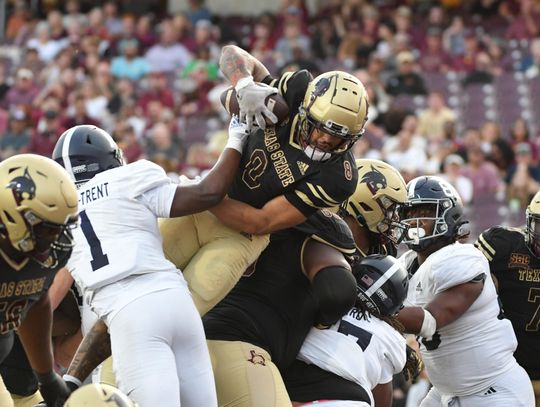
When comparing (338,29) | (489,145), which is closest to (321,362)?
(489,145)

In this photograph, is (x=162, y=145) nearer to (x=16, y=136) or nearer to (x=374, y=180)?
(x=16, y=136)

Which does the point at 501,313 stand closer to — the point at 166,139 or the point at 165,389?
the point at 165,389

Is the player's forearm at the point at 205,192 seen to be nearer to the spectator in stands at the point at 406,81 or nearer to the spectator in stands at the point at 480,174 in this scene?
the spectator in stands at the point at 480,174

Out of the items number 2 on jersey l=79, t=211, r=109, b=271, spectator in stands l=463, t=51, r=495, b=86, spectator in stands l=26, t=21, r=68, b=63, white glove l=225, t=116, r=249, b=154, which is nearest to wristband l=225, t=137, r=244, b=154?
white glove l=225, t=116, r=249, b=154

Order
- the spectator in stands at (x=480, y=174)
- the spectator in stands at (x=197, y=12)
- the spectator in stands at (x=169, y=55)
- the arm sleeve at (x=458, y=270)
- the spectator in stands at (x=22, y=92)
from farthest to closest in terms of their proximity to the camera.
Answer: the spectator in stands at (x=197, y=12) → the spectator in stands at (x=169, y=55) → the spectator in stands at (x=22, y=92) → the spectator in stands at (x=480, y=174) → the arm sleeve at (x=458, y=270)

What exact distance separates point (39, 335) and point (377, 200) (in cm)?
209

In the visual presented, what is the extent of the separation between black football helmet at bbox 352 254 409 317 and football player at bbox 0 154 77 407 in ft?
5.42

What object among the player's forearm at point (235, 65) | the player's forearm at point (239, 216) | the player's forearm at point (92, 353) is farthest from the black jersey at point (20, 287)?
the player's forearm at point (235, 65)

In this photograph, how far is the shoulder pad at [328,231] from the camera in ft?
18.6

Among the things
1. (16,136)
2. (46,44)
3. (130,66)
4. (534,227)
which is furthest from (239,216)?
(46,44)

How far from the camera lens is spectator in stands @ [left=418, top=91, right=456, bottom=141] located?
14.0 metres

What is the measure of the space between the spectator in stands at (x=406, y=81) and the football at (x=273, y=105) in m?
9.81

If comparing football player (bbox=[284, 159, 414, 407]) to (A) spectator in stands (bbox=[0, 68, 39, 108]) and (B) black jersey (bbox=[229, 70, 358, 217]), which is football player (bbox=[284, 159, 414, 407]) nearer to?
(B) black jersey (bbox=[229, 70, 358, 217])

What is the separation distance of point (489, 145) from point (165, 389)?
30.6 ft
